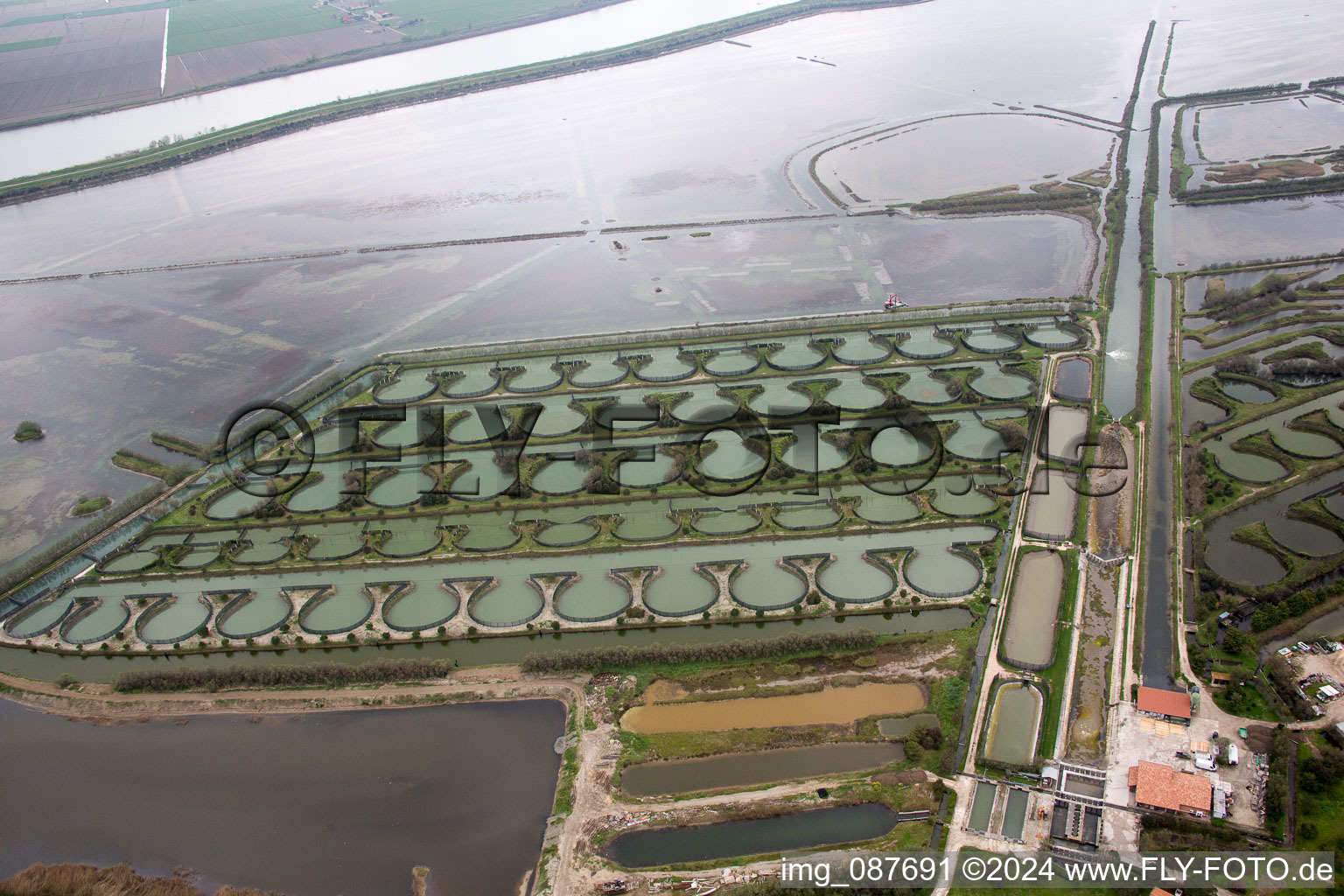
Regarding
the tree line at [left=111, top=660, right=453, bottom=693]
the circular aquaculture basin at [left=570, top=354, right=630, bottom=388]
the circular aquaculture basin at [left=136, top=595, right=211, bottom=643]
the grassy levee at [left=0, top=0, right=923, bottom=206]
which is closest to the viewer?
the tree line at [left=111, top=660, right=453, bottom=693]

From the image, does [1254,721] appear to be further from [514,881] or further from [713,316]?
[713,316]

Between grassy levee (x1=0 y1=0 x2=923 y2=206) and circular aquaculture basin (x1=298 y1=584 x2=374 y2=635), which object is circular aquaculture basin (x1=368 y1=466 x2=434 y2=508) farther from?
grassy levee (x1=0 y1=0 x2=923 y2=206)

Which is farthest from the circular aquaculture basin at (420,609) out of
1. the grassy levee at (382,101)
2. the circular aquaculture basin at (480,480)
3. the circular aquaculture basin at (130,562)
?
the grassy levee at (382,101)

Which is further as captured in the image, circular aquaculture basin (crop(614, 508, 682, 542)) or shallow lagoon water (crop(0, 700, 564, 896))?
circular aquaculture basin (crop(614, 508, 682, 542))

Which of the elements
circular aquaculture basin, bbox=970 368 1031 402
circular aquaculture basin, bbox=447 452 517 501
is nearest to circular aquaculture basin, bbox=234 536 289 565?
circular aquaculture basin, bbox=447 452 517 501

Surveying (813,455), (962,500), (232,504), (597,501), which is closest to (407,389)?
(232,504)

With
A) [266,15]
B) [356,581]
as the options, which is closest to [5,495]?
[356,581]

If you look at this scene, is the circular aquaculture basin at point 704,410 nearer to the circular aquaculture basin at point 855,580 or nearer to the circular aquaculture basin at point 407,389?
the circular aquaculture basin at point 855,580
